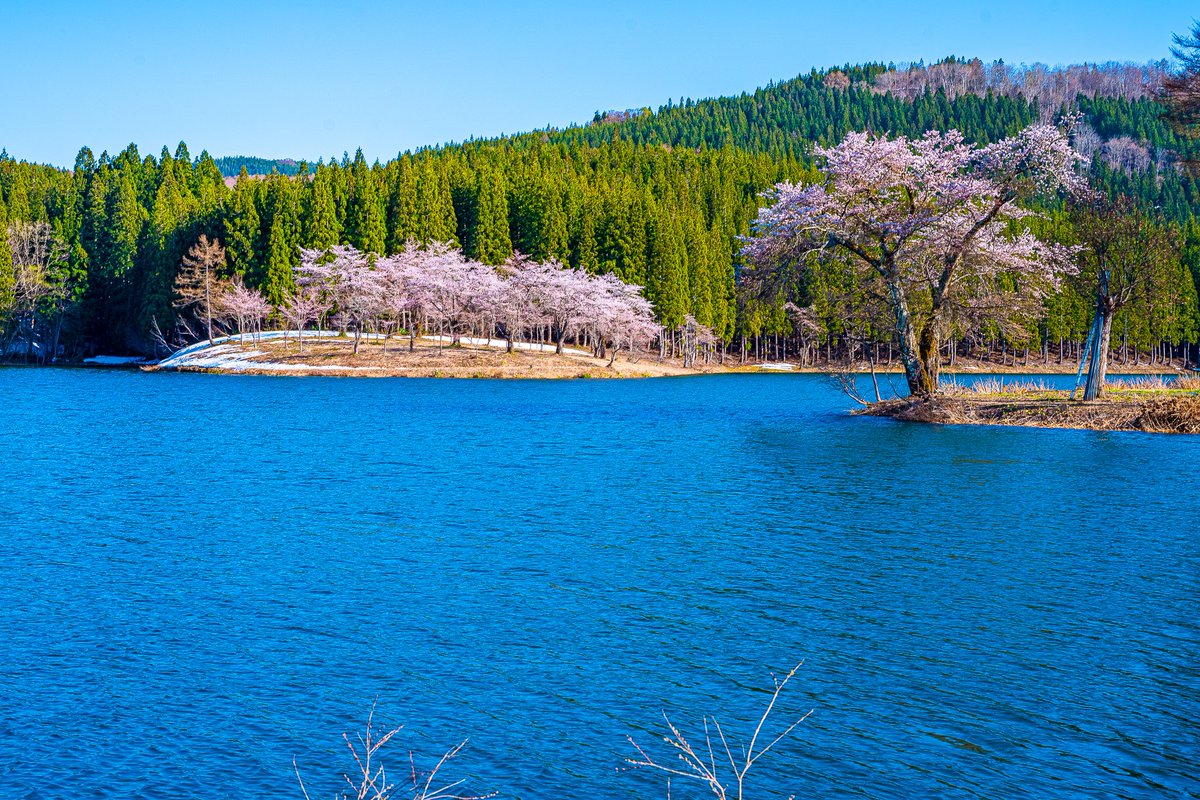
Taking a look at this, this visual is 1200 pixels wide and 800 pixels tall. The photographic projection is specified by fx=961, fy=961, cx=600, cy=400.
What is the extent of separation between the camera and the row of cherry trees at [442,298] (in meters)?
88.8

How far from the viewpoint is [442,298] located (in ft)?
294

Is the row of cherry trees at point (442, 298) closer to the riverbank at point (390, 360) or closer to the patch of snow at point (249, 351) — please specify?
the patch of snow at point (249, 351)

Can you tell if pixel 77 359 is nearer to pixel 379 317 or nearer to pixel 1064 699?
pixel 379 317

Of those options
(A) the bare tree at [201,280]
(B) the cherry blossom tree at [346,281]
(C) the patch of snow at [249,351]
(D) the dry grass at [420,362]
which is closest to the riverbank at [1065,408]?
(D) the dry grass at [420,362]

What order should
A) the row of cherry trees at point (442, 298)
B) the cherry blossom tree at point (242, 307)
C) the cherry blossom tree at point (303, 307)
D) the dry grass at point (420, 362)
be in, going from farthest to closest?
the cherry blossom tree at point (303, 307) < the cherry blossom tree at point (242, 307) < the row of cherry trees at point (442, 298) < the dry grass at point (420, 362)

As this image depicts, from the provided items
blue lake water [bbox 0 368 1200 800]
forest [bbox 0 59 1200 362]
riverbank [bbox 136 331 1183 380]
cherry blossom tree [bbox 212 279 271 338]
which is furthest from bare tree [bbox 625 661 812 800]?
cherry blossom tree [bbox 212 279 271 338]

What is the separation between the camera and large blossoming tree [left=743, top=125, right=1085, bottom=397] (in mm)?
39250

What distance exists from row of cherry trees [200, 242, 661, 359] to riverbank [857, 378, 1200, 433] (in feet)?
162

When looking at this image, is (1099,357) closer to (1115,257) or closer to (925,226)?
(1115,257)

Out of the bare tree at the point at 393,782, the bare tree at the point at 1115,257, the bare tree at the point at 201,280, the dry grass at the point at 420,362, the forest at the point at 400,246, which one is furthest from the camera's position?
the forest at the point at 400,246

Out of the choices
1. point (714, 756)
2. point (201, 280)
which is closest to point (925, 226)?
point (714, 756)

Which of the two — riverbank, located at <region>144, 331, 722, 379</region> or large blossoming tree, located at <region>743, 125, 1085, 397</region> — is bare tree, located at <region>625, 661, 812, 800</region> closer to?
large blossoming tree, located at <region>743, 125, 1085, 397</region>

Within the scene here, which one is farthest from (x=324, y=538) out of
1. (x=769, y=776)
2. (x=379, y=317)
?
(x=379, y=317)

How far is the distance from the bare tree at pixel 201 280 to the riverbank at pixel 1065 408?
7098 cm
